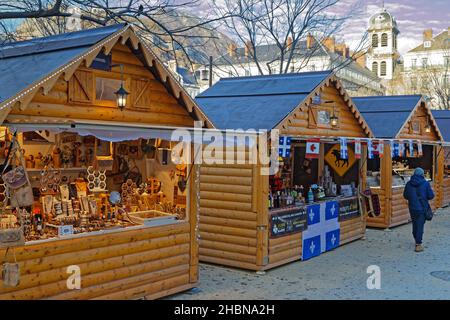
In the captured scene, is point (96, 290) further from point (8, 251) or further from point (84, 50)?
point (84, 50)

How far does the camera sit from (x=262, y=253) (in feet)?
32.0

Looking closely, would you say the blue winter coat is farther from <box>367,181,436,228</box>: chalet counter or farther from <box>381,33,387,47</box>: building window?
<box>381,33,387,47</box>: building window

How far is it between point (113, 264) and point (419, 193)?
7639 mm

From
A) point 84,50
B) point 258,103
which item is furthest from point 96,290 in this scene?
point 258,103

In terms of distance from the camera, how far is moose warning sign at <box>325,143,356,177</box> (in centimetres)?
1404

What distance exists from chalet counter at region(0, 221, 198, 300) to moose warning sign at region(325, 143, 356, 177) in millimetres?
6659

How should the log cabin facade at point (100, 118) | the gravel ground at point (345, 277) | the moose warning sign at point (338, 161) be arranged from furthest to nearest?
1. the moose warning sign at point (338, 161)
2. the gravel ground at point (345, 277)
3. the log cabin facade at point (100, 118)

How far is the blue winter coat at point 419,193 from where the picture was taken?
11.9 metres

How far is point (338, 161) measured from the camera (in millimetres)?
14148

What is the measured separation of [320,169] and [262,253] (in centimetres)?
468

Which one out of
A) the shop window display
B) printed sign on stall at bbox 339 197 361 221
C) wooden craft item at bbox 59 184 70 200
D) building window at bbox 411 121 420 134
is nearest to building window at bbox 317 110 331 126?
printed sign on stall at bbox 339 197 361 221

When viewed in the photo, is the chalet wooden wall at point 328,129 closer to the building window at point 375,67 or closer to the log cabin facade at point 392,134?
the log cabin facade at point 392,134

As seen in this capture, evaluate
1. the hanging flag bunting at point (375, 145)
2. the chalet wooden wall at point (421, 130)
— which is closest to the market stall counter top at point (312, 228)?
the hanging flag bunting at point (375, 145)

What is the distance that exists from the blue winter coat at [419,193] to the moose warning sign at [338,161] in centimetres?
234
